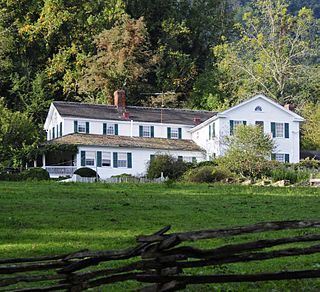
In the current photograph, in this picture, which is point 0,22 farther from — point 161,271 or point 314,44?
point 161,271

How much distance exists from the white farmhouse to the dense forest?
962 cm

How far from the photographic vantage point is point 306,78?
7131 centimetres

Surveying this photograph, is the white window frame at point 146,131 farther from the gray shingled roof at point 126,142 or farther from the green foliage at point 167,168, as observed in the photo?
the green foliage at point 167,168

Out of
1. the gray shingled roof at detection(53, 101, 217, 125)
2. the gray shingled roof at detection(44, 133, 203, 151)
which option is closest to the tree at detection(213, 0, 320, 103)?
the gray shingled roof at detection(53, 101, 217, 125)

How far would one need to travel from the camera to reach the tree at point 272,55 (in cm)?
7144

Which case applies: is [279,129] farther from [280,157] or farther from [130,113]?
[130,113]

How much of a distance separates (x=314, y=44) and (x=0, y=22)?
110 feet

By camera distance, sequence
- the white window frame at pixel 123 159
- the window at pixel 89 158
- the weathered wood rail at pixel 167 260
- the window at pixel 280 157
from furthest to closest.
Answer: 1. the window at pixel 280 157
2. the white window frame at pixel 123 159
3. the window at pixel 89 158
4. the weathered wood rail at pixel 167 260

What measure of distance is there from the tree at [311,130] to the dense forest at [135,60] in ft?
1.67

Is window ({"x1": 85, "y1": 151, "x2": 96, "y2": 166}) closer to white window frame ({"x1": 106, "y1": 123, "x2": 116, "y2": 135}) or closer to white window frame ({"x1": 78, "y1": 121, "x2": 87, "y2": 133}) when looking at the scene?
white window frame ({"x1": 78, "y1": 121, "x2": 87, "y2": 133})

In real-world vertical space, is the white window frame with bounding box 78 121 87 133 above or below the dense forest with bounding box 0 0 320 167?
below

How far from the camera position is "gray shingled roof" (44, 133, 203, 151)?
173 feet

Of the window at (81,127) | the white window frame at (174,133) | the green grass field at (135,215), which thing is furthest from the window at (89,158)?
the green grass field at (135,215)

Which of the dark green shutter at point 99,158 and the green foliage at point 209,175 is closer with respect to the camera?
the green foliage at point 209,175
